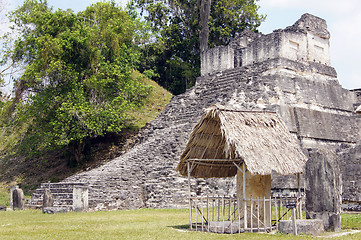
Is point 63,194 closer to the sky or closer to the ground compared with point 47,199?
closer to the sky

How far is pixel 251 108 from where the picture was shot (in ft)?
61.0

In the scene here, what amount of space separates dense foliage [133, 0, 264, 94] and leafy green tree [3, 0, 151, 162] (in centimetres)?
810

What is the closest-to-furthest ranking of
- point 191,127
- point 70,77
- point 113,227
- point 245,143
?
point 245,143 → point 113,227 → point 191,127 → point 70,77

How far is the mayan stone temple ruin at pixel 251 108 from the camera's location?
16406mm

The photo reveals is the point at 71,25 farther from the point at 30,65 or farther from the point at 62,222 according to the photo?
the point at 62,222

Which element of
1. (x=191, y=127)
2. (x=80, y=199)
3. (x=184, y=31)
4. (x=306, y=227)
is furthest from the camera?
(x=184, y=31)

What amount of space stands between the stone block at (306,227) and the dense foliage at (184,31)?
22216mm

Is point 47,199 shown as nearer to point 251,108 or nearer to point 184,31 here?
point 251,108

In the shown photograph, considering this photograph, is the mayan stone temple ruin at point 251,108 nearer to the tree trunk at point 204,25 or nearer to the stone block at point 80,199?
the stone block at point 80,199

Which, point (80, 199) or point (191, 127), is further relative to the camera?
point (191, 127)

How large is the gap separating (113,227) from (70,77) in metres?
12.6

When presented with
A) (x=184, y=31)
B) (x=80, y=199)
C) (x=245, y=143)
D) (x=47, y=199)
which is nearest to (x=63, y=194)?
(x=47, y=199)

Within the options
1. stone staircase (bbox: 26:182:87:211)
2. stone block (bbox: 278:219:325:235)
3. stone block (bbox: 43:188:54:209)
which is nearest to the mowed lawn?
stone block (bbox: 278:219:325:235)

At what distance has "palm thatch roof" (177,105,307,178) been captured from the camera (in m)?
9.75
